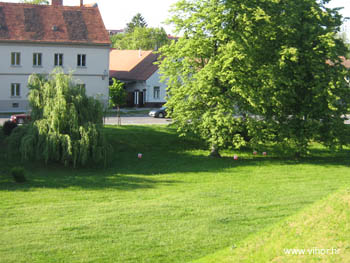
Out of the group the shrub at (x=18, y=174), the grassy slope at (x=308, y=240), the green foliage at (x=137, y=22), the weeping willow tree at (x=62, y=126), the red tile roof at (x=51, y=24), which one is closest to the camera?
the grassy slope at (x=308, y=240)

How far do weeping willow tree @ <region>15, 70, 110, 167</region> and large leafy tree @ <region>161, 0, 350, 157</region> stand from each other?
17.1 feet

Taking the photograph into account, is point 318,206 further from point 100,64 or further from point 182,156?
point 100,64

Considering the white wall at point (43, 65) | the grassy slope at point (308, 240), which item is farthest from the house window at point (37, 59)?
the grassy slope at point (308, 240)

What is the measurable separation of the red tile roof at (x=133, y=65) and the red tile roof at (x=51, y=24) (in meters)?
8.30

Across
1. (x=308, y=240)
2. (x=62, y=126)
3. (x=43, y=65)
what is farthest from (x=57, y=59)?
(x=308, y=240)

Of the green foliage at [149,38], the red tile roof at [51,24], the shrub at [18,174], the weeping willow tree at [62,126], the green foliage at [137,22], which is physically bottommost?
the shrub at [18,174]

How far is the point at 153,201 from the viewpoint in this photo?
18250 mm

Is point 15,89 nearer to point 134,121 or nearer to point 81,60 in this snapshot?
point 81,60

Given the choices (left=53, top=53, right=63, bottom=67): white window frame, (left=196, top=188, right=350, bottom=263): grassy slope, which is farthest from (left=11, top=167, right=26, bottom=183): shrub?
(left=53, top=53, right=63, bottom=67): white window frame

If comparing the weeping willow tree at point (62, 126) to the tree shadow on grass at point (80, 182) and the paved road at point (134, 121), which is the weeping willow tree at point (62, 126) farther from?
the paved road at point (134, 121)

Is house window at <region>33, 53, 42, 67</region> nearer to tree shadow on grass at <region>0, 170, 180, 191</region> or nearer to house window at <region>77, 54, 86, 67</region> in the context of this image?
house window at <region>77, 54, 86, 67</region>

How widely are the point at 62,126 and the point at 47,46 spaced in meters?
22.9

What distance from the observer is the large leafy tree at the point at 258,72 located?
2603 centimetres

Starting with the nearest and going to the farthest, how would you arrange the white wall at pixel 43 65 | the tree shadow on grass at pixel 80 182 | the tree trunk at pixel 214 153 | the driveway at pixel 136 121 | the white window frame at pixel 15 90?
the tree shadow on grass at pixel 80 182, the tree trunk at pixel 214 153, the driveway at pixel 136 121, the white wall at pixel 43 65, the white window frame at pixel 15 90
